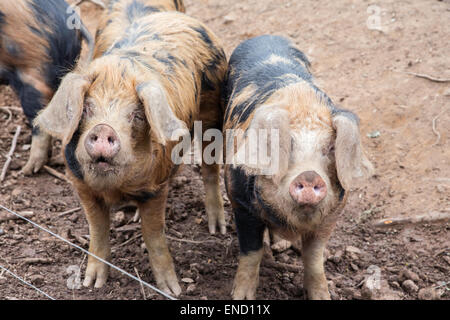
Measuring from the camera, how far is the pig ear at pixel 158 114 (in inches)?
148

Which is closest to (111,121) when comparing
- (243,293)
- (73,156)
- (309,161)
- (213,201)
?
(73,156)

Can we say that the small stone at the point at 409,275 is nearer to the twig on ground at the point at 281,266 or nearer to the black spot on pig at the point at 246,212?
the twig on ground at the point at 281,266

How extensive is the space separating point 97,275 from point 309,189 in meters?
2.33

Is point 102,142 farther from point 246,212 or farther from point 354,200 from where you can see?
point 354,200

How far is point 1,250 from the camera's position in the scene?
500 cm

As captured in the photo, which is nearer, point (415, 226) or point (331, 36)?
point (415, 226)

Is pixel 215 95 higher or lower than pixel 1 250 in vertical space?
higher

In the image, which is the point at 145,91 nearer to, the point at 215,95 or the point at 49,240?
the point at 215,95

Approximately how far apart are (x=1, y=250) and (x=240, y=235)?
7.09 feet

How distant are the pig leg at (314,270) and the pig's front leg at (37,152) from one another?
3215 millimetres

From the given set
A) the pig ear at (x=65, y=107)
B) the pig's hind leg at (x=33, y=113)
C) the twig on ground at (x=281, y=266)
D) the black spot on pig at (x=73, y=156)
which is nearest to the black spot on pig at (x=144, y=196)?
the black spot on pig at (x=73, y=156)

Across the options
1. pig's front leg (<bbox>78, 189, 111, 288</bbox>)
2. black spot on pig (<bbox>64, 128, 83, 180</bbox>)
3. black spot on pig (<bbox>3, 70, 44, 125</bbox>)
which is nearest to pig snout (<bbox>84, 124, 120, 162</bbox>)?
black spot on pig (<bbox>64, 128, 83, 180</bbox>)

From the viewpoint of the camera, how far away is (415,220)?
5375 millimetres

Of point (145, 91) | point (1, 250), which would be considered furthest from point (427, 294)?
point (1, 250)
